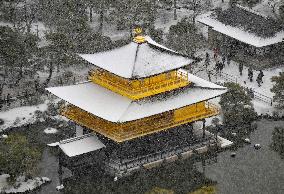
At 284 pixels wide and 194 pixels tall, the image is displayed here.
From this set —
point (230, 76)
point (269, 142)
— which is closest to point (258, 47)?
point (230, 76)

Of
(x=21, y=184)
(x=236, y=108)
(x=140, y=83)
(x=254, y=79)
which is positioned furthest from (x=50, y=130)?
(x=254, y=79)

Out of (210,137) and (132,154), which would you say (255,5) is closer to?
(210,137)

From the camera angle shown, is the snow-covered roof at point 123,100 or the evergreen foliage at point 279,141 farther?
the evergreen foliage at point 279,141

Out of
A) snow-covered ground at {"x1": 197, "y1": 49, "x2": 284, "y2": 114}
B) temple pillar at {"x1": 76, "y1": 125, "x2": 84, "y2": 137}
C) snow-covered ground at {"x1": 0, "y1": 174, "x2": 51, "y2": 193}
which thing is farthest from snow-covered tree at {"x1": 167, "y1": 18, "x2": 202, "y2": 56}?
snow-covered ground at {"x1": 0, "y1": 174, "x2": 51, "y2": 193}

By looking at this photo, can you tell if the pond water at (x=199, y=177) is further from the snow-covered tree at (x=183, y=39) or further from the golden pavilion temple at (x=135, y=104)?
the snow-covered tree at (x=183, y=39)

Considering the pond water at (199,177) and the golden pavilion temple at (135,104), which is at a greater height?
the golden pavilion temple at (135,104)

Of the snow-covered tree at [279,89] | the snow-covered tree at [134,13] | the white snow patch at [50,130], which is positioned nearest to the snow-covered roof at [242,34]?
the snow-covered tree at [134,13]
